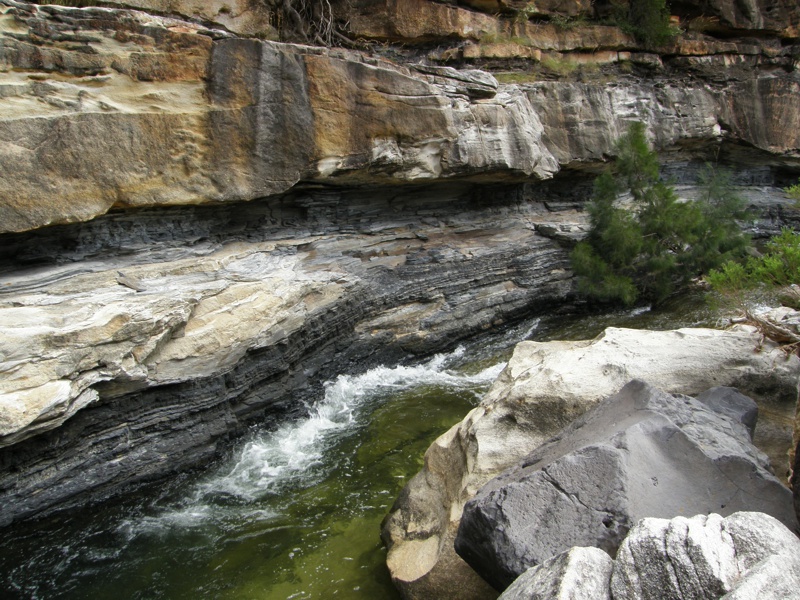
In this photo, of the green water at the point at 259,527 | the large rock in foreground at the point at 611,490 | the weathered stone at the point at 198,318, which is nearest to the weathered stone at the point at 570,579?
the large rock in foreground at the point at 611,490

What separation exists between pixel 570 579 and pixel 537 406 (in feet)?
8.21

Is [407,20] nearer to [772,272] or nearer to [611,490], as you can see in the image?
[772,272]

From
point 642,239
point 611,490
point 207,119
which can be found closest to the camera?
point 611,490

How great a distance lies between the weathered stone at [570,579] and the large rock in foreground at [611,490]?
0.37m

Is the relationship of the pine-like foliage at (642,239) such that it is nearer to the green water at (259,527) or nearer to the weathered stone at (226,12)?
the green water at (259,527)

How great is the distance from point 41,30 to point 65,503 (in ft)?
16.5

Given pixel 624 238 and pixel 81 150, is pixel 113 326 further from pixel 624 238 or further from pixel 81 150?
pixel 624 238

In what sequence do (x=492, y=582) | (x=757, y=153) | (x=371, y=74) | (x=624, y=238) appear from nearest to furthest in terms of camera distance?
(x=492, y=582), (x=371, y=74), (x=624, y=238), (x=757, y=153)

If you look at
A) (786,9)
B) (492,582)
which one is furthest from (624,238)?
(786,9)

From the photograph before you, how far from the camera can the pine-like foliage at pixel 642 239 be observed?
37.3ft

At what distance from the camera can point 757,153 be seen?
16.4 m

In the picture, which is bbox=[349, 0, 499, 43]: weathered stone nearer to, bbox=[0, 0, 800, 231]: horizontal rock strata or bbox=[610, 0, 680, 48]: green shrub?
bbox=[0, 0, 800, 231]: horizontal rock strata

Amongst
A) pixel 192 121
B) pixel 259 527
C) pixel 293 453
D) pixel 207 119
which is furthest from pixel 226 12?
pixel 259 527

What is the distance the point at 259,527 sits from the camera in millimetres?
5594
